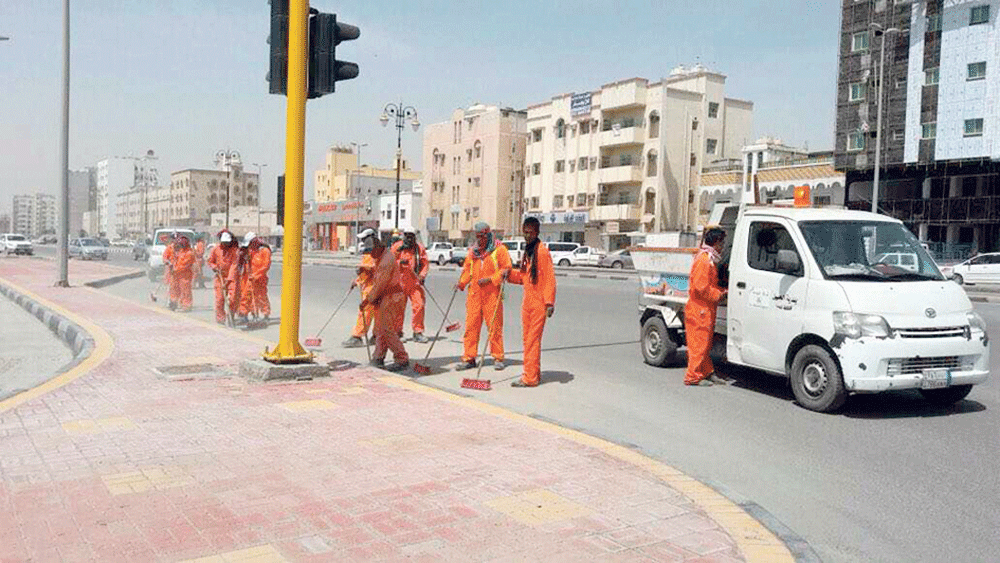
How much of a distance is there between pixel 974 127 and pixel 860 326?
40.1 meters

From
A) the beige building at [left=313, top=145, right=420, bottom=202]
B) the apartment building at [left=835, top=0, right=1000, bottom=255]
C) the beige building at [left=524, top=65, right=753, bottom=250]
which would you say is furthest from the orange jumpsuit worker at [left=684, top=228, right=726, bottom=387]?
the beige building at [left=313, top=145, right=420, bottom=202]

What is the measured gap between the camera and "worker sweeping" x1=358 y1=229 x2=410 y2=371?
943cm

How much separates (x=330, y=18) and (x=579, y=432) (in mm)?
4523

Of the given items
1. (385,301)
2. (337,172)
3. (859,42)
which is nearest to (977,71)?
(859,42)

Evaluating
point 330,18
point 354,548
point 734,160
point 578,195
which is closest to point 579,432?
point 354,548

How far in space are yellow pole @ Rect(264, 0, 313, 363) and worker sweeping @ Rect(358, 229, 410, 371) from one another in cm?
114

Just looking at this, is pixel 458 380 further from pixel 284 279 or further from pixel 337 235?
pixel 337 235

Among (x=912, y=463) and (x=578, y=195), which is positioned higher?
(x=578, y=195)

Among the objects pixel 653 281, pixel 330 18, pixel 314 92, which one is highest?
pixel 330 18

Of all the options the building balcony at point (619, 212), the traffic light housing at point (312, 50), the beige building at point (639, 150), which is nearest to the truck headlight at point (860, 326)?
the traffic light housing at point (312, 50)

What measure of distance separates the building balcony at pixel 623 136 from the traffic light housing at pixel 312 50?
170 ft

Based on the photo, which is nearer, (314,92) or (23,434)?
(23,434)

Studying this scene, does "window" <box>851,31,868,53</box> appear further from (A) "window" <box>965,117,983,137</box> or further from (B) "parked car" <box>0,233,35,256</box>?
(B) "parked car" <box>0,233,35,256</box>

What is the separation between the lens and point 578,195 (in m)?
63.6
